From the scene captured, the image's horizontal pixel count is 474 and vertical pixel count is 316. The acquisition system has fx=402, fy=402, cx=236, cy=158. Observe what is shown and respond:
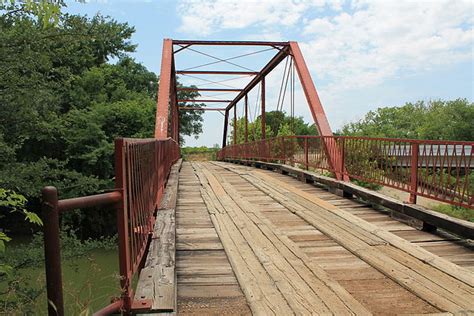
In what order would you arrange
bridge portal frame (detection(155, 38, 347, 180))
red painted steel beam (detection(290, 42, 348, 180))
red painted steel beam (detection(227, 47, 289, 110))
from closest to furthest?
red painted steel beam (detection(290, 42, 348, 180)), bridge portal frame (detection(155, 38, 347, 180)), red painted steel beam (detection(227, 47, 289, 110))

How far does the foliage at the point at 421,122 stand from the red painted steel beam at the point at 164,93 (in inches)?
1001

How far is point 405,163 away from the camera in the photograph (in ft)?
18.1

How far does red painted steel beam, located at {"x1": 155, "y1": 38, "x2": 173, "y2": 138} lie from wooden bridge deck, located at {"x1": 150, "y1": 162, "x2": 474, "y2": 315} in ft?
14.6

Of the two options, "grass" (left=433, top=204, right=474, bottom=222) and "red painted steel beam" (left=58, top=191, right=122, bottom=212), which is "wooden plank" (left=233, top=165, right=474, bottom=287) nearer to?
"red painted steel beam" (left=58, top=191, right=122, bottom=212)

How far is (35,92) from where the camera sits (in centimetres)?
845

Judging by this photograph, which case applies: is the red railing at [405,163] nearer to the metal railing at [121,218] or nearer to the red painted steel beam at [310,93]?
the red painted steel beam at [310,93]

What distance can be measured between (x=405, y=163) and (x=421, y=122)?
161 ft

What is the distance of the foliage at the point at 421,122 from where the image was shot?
32156 millimetres

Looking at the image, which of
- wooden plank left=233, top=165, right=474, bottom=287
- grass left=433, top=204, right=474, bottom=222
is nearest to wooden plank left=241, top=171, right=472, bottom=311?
wooden plank left=233, top=165, right=474, bottom=287

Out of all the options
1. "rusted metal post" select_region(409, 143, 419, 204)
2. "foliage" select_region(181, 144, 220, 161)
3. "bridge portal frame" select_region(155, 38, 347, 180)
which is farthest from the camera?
"foliage" select_region(181, 144, 220, 161)

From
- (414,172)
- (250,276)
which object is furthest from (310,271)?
(414,172)

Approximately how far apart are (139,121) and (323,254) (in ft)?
58.7

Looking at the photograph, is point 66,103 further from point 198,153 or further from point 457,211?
point 198,153

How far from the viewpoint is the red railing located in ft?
14.2
